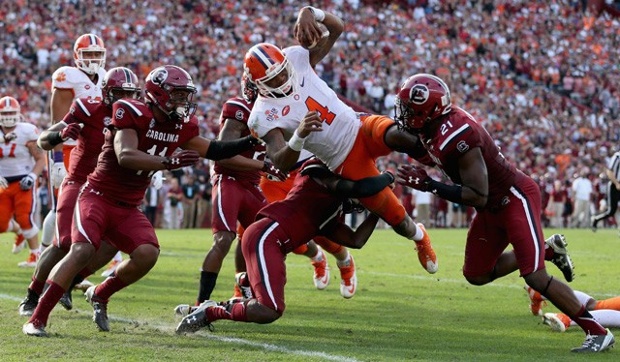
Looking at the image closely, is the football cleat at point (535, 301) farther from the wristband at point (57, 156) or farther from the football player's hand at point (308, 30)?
the wristband at point (57, 156)

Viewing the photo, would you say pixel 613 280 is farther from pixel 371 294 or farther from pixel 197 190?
pixel 197 190

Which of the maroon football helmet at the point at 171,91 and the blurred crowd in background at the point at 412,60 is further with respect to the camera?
the blurred crowd in background at the point at 412,60

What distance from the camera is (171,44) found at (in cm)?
2588

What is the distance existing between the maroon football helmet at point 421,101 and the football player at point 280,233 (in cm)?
50

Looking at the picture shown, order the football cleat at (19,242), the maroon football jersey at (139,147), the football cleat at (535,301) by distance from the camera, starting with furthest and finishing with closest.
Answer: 1. the football cleat at (19,242)
2. the football cleat at (535,301)
3. the maroon football jersey at (139,147)

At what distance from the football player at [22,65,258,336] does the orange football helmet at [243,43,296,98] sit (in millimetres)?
432

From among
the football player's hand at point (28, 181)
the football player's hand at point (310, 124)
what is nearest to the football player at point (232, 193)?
the football player's hand at point (310, 124)

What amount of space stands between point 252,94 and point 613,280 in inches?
185

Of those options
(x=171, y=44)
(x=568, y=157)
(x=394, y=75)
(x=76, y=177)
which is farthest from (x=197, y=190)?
(x=76, y=177)

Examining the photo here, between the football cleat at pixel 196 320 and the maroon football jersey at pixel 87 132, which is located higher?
the maroon football jersey at pixel 87 132

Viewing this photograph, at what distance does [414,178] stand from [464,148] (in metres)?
0.33

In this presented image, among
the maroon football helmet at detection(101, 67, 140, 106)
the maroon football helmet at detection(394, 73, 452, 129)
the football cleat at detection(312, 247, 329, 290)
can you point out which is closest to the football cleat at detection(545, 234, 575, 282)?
the maroon football helmet at detection(394, 73, 452, 129)

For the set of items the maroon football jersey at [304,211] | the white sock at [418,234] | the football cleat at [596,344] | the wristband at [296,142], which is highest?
the wristband at [296,142]

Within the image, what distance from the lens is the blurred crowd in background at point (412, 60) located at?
23.4 metres
